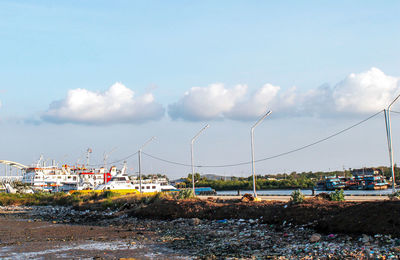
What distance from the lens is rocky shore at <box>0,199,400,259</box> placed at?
15375mm

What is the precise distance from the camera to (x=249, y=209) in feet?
86.6

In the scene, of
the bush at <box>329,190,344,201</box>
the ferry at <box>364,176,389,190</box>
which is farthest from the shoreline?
the ferry at <box>364,176,389,190</box>

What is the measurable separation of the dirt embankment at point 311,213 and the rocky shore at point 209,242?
0.30 meters

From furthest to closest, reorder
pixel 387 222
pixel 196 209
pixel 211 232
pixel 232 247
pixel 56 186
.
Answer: pixel 56 186
pixel 196 209
pixel 211 232
pixel 232 247
pixel 387 222

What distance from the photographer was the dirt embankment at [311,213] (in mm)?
16922

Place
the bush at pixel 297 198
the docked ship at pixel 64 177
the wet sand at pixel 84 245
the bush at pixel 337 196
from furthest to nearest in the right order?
the docked ship at pixel 64 177 → the bush at pixel 337 196 → the bush at pixel 297 198 → the wet sand at pixel 84 245

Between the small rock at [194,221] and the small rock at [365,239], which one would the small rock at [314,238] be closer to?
the small rock at [365,239]

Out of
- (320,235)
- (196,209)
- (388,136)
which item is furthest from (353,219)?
(196,209)

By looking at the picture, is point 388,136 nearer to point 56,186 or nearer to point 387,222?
point 387,222

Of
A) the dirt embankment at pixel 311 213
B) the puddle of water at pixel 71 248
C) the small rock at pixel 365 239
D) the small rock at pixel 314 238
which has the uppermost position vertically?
the dirt embankment at pixel 311 213

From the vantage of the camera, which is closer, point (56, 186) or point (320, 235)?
point (320, 235)

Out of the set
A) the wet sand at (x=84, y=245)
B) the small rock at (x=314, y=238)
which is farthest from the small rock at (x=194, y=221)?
the small rock at (x=314, y=238)

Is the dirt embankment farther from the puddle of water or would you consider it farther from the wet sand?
the puddle of water

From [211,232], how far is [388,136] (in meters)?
13.3
